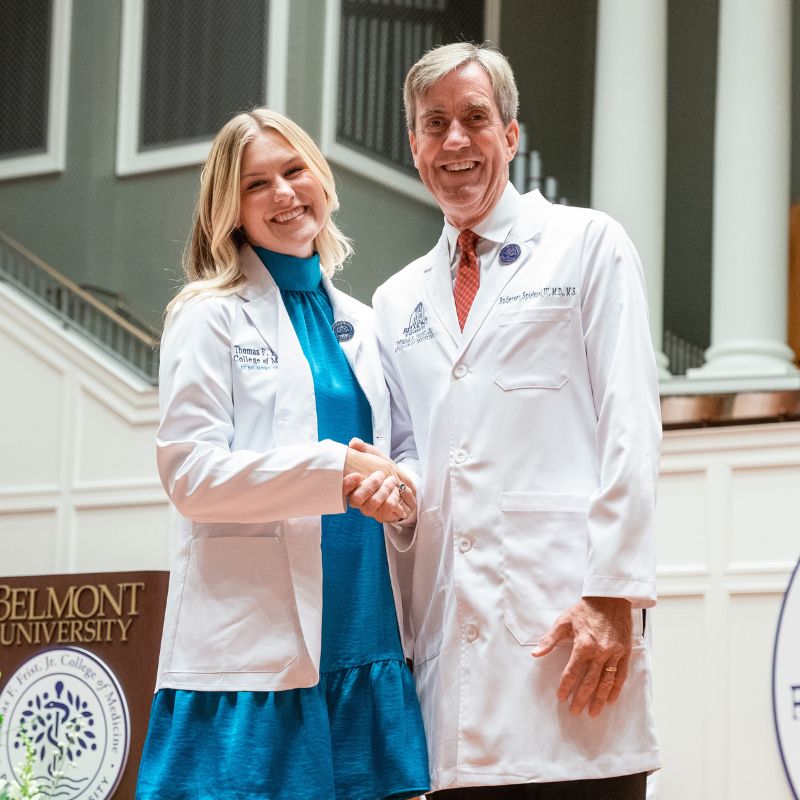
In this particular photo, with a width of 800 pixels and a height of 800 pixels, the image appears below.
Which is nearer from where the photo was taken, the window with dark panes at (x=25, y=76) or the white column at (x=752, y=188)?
the white column at (x=752, y=188)

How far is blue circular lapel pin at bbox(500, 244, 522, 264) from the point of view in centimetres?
270

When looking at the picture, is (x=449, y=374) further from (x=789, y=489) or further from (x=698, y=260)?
(x=698, y=260)

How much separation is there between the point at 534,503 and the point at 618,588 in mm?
246

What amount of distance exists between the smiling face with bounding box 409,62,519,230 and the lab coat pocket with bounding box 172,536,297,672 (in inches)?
31.8

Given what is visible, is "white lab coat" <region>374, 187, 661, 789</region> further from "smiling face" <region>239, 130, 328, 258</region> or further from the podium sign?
the podium sign

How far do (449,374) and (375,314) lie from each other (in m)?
0.37

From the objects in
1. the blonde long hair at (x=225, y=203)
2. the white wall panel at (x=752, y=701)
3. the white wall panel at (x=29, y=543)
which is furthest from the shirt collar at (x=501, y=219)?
the white wall panel at (x=29, y=543)

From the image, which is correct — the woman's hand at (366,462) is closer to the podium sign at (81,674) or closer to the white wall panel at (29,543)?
the podium sign at (81,674)

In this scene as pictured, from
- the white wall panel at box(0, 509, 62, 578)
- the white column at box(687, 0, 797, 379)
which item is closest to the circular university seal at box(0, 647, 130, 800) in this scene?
the white wall panel at box(0, 509, 62, 578)

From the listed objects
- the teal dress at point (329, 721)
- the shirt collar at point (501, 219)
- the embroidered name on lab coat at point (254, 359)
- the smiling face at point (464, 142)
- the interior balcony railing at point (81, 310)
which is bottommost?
the teal dress at point (329, 721)

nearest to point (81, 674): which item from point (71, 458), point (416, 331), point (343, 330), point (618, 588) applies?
point (71, 458)

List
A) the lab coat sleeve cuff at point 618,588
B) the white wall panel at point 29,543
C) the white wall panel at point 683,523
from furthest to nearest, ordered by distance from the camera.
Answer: the white wall panel at point 29,543 → the white wall panel at point 683,523 → the lab coat sleeve cuff at point 618,588

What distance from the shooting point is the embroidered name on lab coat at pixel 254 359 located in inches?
103

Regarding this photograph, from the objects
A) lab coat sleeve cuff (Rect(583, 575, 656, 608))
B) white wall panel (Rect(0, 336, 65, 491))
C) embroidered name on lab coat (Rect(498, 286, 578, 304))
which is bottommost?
lab coat sleeve cuff (Rect(583, 575, 656, 608))
